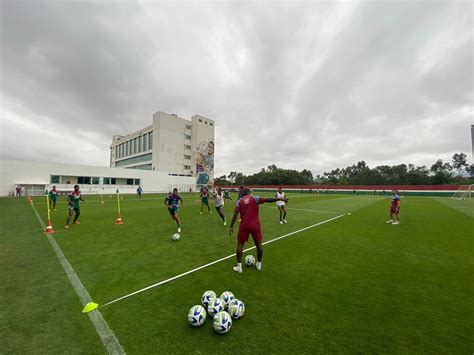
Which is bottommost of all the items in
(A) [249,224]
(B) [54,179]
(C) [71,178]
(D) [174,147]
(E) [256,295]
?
(E) [256,295]

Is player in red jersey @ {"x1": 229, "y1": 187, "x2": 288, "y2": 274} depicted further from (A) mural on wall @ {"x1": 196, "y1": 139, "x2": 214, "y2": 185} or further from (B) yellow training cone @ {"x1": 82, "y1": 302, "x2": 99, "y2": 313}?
(A) mural on wall @ {"x1": 196, "y1": 139, "x2": 214, "y2": 185}

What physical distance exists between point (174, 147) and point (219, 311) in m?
70.9

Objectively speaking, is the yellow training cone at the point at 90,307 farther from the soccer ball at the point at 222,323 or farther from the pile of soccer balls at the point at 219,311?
the soccer ball at the point at 222,323

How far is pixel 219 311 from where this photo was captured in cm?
347

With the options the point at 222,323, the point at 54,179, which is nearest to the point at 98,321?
the point at 222,323

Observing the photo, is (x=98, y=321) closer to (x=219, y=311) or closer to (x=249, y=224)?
(x=219, y=311)

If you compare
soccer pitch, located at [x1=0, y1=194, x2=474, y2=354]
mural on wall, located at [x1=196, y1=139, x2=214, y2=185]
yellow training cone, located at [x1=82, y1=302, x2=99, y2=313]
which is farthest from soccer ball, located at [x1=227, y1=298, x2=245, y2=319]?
mural on wall, located at [x1=196, y1=139, x2=214, y2=185]

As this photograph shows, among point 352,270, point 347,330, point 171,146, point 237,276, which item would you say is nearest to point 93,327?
point 237,276

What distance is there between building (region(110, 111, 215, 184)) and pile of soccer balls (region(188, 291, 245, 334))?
63834mm

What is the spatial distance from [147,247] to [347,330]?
21.4 feet

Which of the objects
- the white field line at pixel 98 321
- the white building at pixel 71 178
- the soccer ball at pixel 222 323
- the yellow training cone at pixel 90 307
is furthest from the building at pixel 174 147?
the soccer ball at pixel 222 323

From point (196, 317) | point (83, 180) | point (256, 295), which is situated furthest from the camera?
point (83, 180)

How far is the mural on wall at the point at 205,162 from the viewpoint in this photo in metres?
74.6

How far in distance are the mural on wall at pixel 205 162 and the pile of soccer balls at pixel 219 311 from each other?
226 feet
